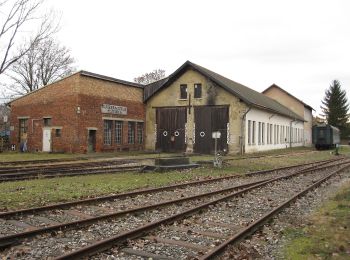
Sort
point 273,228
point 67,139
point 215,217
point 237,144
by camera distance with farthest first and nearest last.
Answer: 1. point 237,144
2. point 67,139
3. point 215,217
4. point 273,228

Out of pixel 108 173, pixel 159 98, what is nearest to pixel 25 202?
pixel 108 173

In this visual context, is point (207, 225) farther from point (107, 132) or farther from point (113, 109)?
point (113, 109)

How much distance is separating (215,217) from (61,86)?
23619 millimetres

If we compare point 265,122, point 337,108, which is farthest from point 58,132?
point 337,108

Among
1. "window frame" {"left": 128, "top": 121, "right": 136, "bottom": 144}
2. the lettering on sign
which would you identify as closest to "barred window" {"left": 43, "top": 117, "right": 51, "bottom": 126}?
the lettering on sign

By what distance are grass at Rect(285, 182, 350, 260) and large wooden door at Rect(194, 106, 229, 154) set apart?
78.8 feet

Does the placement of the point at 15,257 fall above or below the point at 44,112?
below

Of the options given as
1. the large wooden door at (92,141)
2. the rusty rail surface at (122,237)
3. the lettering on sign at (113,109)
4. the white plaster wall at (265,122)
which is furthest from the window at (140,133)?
the rusty rail surface at (122,237)

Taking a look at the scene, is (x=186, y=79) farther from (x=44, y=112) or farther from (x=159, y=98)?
(x=44, y=112)

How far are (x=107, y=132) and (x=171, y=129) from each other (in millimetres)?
6284

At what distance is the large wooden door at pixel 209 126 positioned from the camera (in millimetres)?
34062

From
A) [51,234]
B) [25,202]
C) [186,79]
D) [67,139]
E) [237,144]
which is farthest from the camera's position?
[186,79]

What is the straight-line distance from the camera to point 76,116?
29281mm

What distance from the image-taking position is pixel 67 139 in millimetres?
29750
